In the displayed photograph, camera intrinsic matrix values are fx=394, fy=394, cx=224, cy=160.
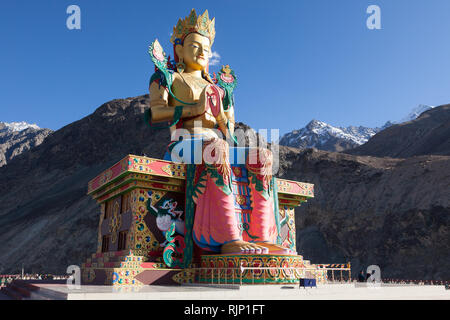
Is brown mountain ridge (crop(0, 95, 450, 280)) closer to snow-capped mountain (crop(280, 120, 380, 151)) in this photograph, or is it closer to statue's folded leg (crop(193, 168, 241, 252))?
statue's folded leg (crop(193, 168, 241, 252))

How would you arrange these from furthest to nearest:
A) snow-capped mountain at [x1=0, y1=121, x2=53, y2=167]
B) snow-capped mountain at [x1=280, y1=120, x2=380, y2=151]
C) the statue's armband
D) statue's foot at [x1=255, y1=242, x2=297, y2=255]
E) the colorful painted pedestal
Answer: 1. snow-capped mountain at [x1=280, y1=120, x2=380, y2=151]
2. snow-capped mountain at [x1=0, y1=121, x2=53, y2=167]
3. the statue's armband
4. statue's foot at [x1=255, y1=242, x2=297, y2=255]
5. the colorful painted pedestal

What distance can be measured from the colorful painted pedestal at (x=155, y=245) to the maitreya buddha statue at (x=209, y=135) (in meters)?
0.39

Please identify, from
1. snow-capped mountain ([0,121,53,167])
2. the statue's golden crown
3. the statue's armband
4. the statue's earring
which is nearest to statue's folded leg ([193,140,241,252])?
the statue's armband

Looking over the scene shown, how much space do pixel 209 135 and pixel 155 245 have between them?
3.48 metres

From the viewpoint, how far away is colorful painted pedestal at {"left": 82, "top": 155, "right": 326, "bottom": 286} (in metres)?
8.75

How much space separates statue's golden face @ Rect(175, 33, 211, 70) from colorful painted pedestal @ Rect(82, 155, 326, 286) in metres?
3.75

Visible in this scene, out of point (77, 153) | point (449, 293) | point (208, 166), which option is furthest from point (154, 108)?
point (77, 153)

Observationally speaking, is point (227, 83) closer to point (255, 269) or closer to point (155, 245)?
point (155, 245)

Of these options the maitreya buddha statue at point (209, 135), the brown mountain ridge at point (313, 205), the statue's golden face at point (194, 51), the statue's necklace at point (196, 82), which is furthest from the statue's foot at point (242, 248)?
the brown mountain ridge at point (313, 205)

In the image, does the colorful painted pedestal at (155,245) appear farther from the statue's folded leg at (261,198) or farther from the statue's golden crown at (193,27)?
the statue's golden crown at (193,27)
